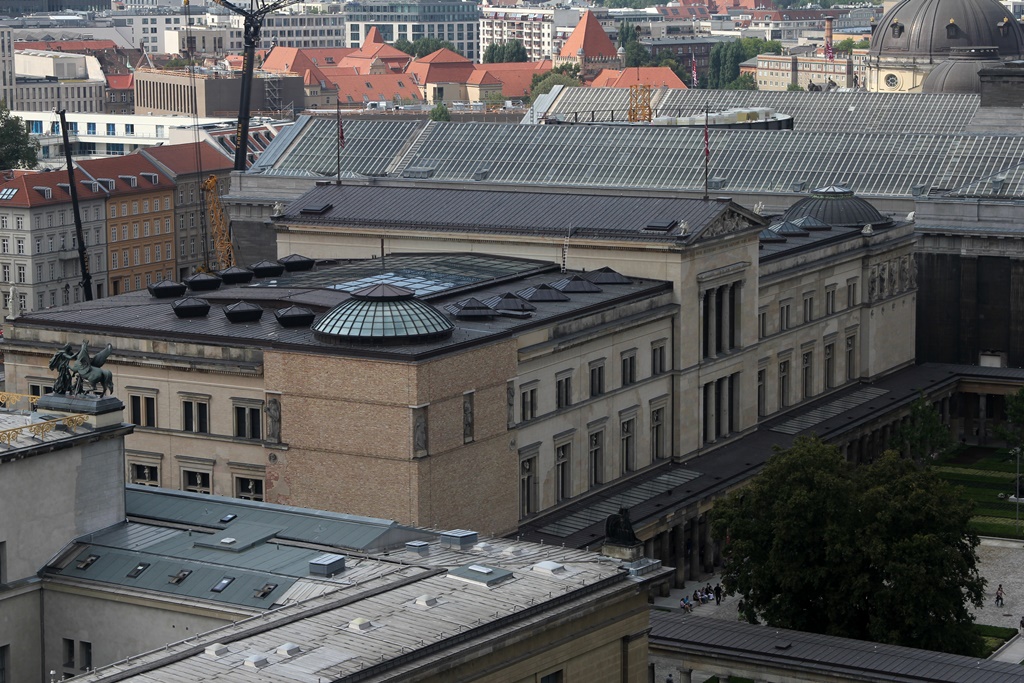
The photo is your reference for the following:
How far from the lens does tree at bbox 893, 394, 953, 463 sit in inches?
6590

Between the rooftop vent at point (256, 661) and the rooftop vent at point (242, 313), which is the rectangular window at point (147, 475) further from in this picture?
the rooftop vent at point (256, 661)

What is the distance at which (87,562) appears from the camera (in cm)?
9812

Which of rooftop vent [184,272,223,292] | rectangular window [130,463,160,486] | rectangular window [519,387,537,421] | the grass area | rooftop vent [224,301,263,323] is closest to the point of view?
rectangular window [130,463,160,486]

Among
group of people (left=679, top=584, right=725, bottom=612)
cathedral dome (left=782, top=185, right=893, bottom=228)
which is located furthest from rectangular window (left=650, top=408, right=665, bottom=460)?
cathedral dome (left=782, top=185, right=893, bottom=228)

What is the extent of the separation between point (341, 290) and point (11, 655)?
51.4 meters

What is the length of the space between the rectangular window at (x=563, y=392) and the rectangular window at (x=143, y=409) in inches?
949

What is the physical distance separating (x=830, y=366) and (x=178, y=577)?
9966 cm

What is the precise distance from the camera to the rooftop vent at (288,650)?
268 ft

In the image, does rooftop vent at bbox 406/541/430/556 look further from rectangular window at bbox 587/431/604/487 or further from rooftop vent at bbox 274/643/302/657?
rectangular window at bbox 587/431/604/487

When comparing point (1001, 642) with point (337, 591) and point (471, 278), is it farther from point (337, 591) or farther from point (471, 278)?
point (337, 591)

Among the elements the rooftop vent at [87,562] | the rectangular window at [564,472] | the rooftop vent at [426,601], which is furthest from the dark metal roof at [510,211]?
the rooftop vent at [426,601]

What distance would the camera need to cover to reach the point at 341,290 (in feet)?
472

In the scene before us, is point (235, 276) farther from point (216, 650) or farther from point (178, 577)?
point (216, 650)

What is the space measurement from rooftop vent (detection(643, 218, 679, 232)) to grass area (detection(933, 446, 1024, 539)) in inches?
1021
